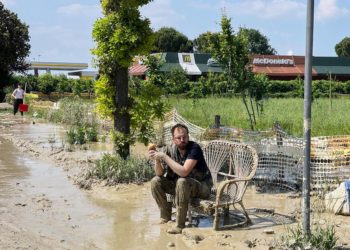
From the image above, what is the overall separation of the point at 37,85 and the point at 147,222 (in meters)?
42.5

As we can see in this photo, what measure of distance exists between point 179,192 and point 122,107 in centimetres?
404

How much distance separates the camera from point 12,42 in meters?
36.8

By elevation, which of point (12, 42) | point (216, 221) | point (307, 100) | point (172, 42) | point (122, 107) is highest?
point (172, 42)

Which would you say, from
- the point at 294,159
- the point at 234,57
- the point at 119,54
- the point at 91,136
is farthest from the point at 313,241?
the point at 91,136

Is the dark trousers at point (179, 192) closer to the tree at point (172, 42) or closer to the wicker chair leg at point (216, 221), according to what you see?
the wicker chair leg at point (216, 221)

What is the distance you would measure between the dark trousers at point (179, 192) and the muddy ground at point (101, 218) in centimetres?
19

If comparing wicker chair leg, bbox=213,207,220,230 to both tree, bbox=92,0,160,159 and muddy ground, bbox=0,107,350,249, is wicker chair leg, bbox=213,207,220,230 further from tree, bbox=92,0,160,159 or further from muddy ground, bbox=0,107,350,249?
tree, bbox=92,0,160,159

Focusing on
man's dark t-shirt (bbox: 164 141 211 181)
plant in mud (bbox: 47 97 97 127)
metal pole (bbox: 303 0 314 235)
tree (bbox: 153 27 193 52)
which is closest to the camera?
metal pole (bbox: 303 0 314 235)

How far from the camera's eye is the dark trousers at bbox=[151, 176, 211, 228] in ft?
20.9

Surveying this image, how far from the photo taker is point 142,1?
32.4 ft

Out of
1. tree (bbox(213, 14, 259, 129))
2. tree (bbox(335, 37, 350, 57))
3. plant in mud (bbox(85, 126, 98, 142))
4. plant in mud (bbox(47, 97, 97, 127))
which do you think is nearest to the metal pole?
tree (bbox(213, 14, 259, 129))

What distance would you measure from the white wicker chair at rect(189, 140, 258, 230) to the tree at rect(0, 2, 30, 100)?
1241 inches

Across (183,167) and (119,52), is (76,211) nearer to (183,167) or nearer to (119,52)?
(183,167)

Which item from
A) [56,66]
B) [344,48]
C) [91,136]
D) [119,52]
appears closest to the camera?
[119,52]
